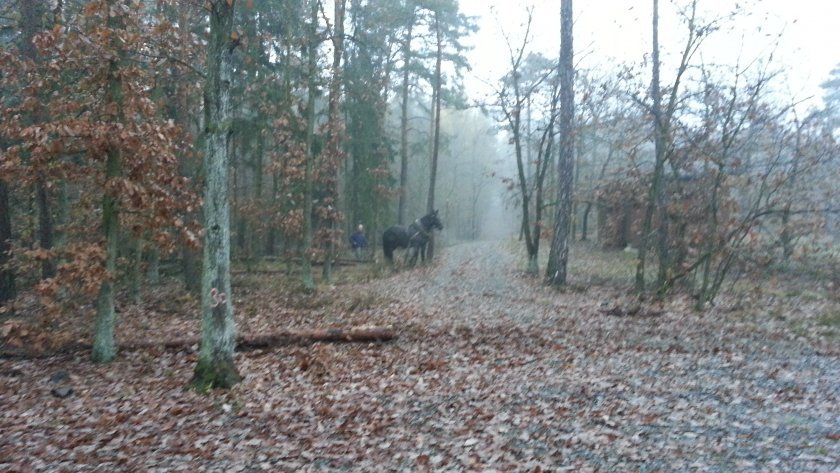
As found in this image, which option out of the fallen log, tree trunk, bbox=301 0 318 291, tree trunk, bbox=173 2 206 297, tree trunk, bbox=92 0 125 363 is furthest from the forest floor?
tree trunk, bbox=301 0 318 291

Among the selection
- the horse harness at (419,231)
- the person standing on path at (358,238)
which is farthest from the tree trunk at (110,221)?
the person standing on path at (358,238)

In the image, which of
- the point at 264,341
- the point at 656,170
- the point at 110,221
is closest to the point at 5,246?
the point at 110,221

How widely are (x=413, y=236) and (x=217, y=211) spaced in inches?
647

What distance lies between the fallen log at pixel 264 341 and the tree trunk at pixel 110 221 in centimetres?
57

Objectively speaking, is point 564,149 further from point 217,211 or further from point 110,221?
point 110,221

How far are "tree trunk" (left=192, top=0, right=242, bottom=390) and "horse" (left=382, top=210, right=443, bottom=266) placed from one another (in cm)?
1601

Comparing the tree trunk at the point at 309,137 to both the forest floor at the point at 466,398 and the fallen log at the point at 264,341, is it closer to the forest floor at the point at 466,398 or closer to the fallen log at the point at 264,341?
the forest floor at the point at 466,398

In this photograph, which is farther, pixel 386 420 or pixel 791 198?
pixel 791 198

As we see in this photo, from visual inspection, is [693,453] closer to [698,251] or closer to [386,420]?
[386,420]

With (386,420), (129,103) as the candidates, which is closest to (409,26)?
(129,103)

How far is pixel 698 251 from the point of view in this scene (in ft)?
47.9

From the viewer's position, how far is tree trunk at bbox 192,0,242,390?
784 centimetres

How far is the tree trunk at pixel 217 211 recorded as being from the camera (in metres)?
7.84

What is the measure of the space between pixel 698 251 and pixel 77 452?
1305 cm
